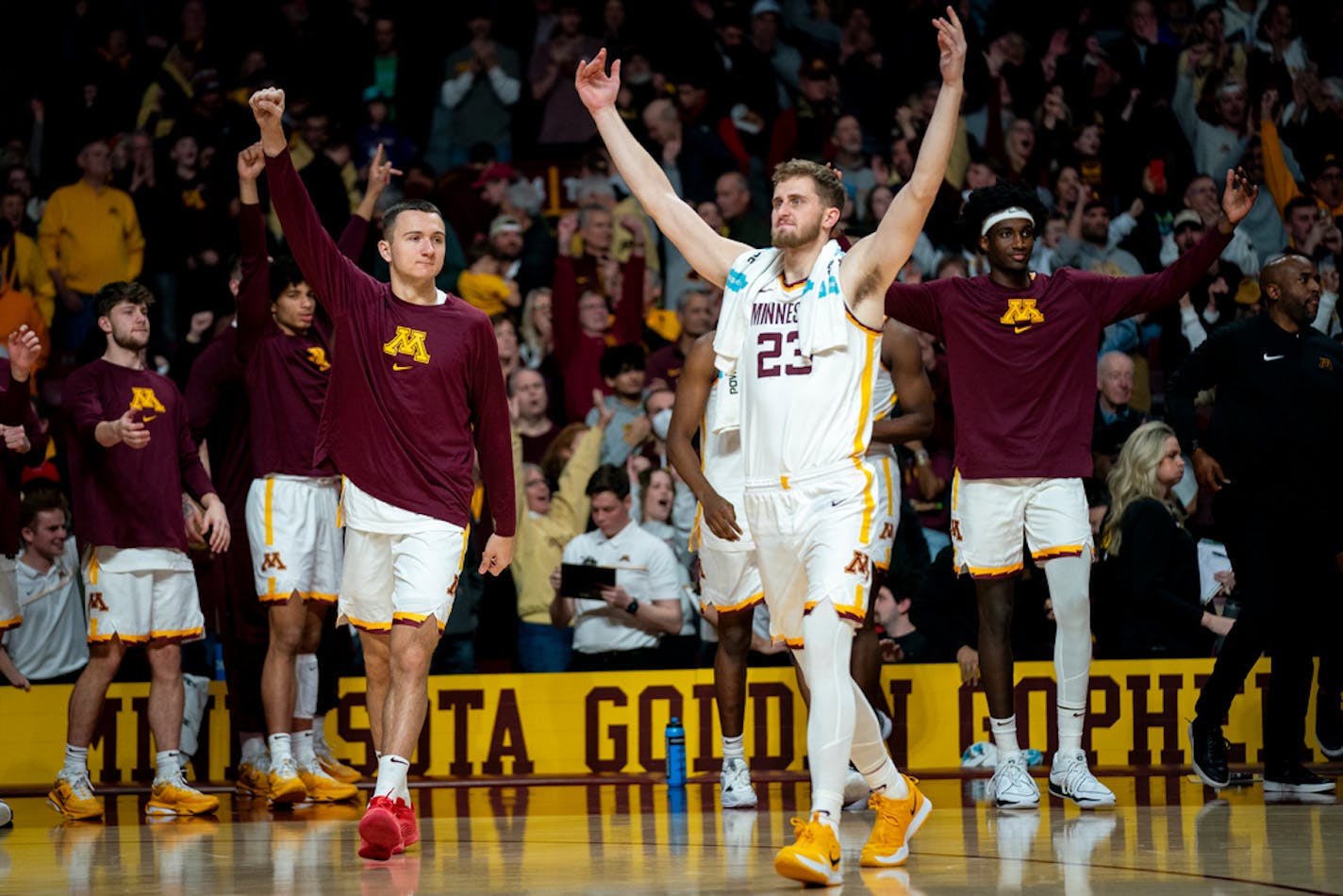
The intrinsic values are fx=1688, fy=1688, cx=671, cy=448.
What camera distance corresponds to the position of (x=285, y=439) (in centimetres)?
874

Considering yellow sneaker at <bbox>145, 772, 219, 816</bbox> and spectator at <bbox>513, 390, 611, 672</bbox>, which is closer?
yellow sneaker at <bbox>145, 772, 219, 816</bbox>

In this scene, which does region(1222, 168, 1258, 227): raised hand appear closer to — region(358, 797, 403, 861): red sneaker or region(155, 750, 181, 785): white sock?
region(358, 797, 403, 861): red sneaker

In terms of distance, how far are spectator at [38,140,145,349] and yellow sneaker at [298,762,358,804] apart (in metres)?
6.08

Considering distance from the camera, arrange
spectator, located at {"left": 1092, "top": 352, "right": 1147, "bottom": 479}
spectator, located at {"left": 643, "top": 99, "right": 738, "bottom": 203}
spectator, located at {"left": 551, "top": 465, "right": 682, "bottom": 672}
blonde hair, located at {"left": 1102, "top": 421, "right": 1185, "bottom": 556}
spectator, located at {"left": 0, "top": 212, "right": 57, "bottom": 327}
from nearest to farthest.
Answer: blonde hair, located at {"left": 1102, "top": 421, "right": 1185, "bottom": 556}, spectator, located at {"left": 551, "top": 465, "right": 682, "bottom": 672}, spectator, located at {"left": 1092, "top": 352, "right": 1147, "bottom": 479}, spectator, located at {"left": 0, "top": 212, "right": 57, "bottom": 327}, spectator, located at {"left": 643, "top": 99, "right": 738, "bottom": 203}

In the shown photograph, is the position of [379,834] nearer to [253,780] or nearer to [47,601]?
[253,780]

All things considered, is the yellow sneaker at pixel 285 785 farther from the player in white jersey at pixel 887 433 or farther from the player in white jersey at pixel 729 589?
the player in white jersey at pixel 887 433

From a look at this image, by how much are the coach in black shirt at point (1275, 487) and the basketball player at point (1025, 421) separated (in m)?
0.77

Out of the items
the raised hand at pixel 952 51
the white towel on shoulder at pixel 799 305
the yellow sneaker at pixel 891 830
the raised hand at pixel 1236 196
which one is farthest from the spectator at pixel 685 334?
the raised hand at pixel 952 51

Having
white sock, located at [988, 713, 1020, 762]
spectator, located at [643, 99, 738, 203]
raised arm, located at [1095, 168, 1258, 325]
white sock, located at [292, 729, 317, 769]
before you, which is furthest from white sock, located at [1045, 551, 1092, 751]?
spectator, located at [643, 99, 738, 203]

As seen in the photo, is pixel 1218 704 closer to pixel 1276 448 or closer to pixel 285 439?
pixel 1276 448

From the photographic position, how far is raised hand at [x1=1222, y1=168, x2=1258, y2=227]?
7.75 metres

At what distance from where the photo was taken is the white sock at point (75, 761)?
8.30 m

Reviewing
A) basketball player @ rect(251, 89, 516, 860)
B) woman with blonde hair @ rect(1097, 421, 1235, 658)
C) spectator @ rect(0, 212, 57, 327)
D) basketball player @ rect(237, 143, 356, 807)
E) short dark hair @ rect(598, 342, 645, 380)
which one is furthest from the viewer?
spectator @ rect(0, 212, 57, 327)

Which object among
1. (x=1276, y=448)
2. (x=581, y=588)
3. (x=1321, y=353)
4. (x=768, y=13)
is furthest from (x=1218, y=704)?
(x=768, y=13)
